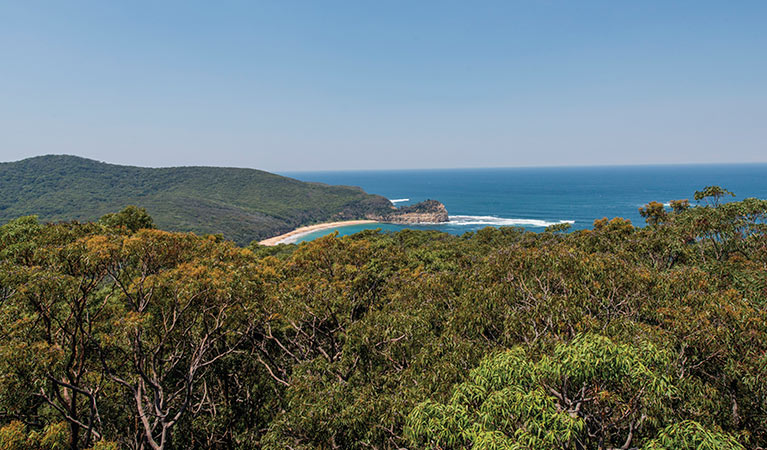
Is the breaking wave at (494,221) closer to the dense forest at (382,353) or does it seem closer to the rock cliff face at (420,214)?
the rock cliff face at (420,214)

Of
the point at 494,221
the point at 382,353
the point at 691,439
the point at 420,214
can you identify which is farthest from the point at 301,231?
the point at 691,439

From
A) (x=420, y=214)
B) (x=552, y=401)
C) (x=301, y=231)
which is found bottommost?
(x=301, y=231)

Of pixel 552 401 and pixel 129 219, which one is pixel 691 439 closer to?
pixel 552 401

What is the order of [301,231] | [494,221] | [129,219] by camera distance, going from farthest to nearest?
1. [301,231]
2. [494,221]
3. [129,219]

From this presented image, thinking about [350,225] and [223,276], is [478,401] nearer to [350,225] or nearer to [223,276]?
[223,276]

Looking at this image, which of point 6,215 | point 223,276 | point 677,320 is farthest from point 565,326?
point 6,215

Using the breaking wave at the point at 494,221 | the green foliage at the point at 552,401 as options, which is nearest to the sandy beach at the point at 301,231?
the breaking wave at the point at 494,221
